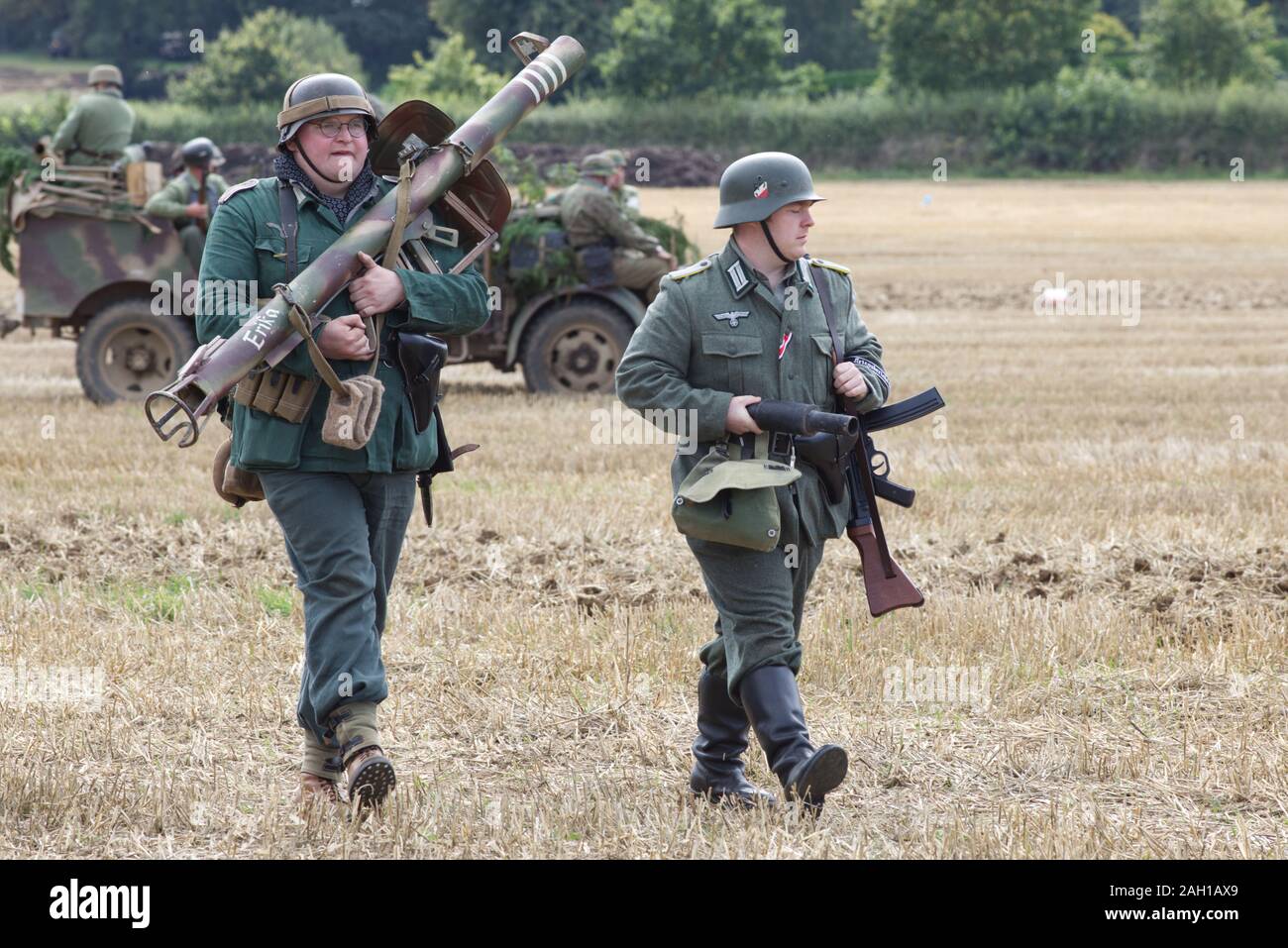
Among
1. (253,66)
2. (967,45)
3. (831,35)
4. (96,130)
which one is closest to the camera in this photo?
(96,130)

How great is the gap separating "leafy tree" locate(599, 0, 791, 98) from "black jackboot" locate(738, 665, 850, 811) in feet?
201

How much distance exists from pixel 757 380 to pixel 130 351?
10614 millimetres

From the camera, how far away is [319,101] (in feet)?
16.0

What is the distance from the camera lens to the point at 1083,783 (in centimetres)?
529

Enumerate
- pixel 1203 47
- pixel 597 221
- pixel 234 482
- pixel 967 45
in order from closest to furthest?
pixel 234 482, pixel 597 221, pixel 967 45, pixel 1203 47

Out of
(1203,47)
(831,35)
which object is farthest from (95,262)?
(831,35)

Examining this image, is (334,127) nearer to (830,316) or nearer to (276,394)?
(276,394)

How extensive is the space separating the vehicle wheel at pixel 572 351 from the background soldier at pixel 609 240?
14.2 inches

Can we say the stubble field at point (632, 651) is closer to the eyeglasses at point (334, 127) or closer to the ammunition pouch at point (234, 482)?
the ammunition pouch at point (234, 482)

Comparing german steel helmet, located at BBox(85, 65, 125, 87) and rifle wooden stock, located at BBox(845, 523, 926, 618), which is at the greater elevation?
german steel helmet, located at BBox(85, 65, 125, 87)

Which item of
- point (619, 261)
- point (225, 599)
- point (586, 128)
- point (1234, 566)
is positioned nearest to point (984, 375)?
point (619, 261)

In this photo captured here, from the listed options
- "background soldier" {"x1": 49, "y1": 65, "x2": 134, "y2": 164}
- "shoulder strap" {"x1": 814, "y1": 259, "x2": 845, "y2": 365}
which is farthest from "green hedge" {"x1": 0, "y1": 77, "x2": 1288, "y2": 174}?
"shoulder strap" {"x1": 814, "y1": 259, "x2": 845, "y2": 365}

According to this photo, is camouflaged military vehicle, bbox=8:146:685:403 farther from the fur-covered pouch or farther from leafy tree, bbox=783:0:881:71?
leafy tree, bbox=783:0:881:71

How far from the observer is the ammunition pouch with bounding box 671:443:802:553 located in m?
4.81
